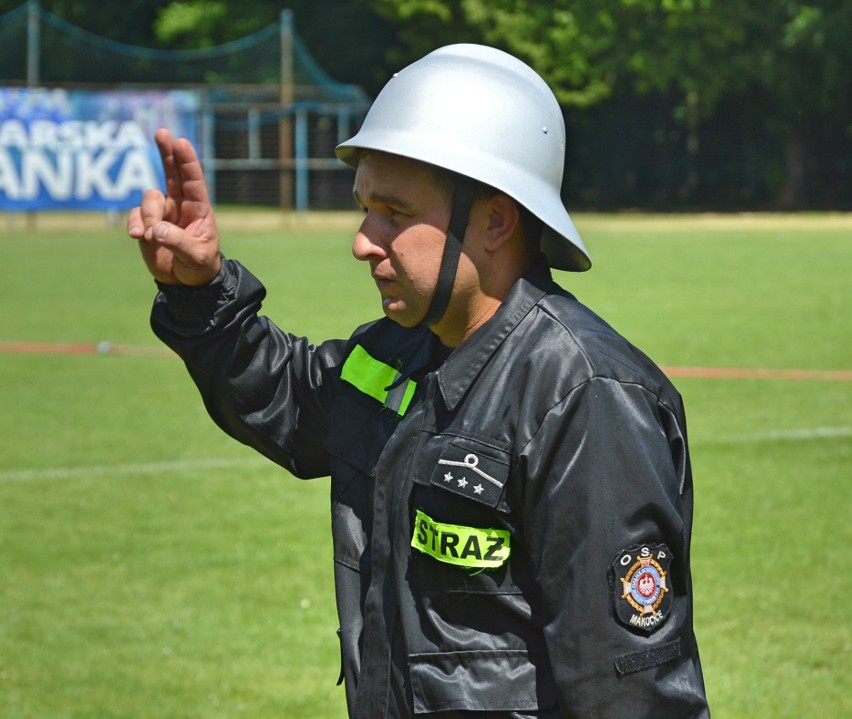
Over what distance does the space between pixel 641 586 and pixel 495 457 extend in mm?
300

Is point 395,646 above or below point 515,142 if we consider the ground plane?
below

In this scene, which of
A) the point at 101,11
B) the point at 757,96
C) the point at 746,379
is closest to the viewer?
the point at 746,379

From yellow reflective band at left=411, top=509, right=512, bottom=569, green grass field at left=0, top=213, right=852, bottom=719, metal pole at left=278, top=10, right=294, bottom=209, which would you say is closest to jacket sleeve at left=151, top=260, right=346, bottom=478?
yellow reflective band at left=411, top=509, right=512, bottom=569

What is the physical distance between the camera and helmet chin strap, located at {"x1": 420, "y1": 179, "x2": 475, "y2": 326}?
2428mm

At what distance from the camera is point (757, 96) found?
44.6 meters

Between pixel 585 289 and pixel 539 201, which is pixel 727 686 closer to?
pixel 539 201

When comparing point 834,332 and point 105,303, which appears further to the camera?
point 105,303

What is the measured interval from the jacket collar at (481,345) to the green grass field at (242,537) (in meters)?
2.84

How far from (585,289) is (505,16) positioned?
90.2ft

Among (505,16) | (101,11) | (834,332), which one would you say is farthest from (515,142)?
(101,11)

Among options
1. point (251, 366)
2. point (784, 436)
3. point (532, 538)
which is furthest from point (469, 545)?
point (784, 436)

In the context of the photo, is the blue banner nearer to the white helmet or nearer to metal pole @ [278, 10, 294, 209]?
metal pole @ [278, 10, 294, 209]

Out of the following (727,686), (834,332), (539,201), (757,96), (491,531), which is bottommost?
(757,96)

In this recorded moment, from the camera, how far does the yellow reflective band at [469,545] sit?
89.9 inches
